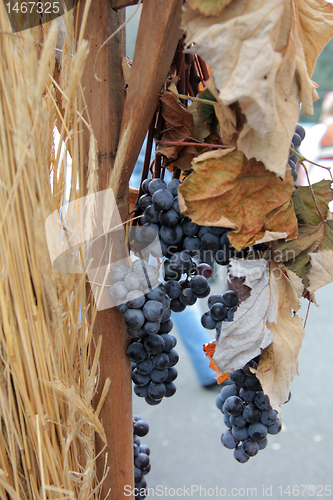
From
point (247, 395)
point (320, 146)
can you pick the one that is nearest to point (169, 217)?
point (247, 395)

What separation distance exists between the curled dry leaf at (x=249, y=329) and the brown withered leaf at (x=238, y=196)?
0.06 meters

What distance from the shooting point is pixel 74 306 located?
55cm

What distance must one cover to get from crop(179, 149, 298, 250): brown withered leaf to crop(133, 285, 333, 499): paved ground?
1650 mm

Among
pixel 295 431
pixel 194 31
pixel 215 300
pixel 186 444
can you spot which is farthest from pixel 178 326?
pixel 194 31

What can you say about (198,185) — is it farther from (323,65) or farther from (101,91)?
(323,65)

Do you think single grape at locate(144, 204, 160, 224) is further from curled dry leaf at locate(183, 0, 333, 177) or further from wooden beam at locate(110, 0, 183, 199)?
curled dry leaf at locate(183, 0, 333, 177)

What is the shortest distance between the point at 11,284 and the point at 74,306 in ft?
0.35

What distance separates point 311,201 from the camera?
0.60 metres

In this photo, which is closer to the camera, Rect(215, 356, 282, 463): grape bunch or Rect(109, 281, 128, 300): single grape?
Rect(109, 281, 128, 300): single grape

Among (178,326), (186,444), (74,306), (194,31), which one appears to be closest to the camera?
(194,31)

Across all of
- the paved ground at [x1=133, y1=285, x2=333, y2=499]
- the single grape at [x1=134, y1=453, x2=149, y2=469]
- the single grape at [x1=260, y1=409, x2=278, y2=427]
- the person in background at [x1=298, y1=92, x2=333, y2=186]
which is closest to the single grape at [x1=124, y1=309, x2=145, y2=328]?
the single grape at [x1=260, y1=409, x2=278, y2=427]

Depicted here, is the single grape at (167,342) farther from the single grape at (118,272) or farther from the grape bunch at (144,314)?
the single grape at (118,272)

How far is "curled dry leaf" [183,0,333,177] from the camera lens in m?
0.41

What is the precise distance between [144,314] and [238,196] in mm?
226
